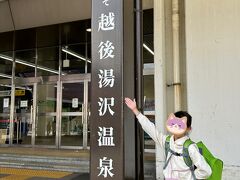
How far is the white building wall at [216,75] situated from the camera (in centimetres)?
501

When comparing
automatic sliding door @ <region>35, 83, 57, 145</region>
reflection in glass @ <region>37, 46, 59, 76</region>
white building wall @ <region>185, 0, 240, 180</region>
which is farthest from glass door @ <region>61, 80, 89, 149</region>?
white building wall @ <region>185, 0, 240, 180</region>

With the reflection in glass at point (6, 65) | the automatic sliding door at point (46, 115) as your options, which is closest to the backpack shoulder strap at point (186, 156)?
the automatic sliding door at point (46, 115)

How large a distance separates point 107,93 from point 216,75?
3.15m

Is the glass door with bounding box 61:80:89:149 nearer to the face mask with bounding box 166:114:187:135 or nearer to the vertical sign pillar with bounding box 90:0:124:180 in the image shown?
the vertical sign pillar with bounding box 90:0:124:180

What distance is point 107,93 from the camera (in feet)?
8.66

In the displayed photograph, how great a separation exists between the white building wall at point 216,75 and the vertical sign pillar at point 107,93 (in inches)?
118

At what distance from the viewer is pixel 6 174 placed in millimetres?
6324

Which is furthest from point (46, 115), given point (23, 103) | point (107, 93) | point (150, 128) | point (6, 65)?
point (150, 128)

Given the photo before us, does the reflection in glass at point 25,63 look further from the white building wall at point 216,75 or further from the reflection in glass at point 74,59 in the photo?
the white building wall at point 216,75

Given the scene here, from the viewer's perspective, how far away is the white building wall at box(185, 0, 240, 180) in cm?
501

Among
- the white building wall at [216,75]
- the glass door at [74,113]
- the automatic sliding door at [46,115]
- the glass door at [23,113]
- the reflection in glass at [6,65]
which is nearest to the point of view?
the white building wall at [216,75]

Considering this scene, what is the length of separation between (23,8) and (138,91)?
6.92 m

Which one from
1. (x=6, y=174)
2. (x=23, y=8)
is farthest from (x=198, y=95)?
(x=23, y=8)

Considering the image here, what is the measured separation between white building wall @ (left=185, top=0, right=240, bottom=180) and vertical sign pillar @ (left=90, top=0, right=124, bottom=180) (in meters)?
3.00
